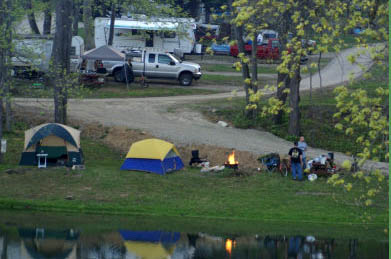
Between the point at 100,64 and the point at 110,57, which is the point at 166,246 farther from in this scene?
the point at 100,64

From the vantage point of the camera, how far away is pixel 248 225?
16.5 m

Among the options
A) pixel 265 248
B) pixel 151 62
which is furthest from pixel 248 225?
pixel 151 62

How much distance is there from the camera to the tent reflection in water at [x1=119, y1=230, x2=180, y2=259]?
44.9 feet

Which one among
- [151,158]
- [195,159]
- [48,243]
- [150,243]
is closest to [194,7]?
[195,159]

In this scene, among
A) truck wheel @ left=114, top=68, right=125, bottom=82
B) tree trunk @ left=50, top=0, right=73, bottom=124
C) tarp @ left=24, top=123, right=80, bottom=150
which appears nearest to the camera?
tarp @ left=24, top=123, right=80, bottom=150

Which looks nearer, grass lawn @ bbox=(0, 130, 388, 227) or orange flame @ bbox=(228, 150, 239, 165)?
grass lawn @ bbox=(0, 130, 388, 227)

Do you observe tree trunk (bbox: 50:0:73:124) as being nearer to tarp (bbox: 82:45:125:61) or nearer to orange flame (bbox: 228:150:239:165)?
orange flame (bbox: 228:150:239:165)

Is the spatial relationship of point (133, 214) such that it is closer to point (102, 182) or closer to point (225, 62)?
point (102, 182)

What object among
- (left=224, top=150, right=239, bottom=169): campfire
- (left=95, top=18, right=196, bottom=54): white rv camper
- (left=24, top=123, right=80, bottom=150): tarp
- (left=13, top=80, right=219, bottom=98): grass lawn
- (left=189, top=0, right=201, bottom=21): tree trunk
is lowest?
(left=224, top=150, right=239, bottom=169): campfire

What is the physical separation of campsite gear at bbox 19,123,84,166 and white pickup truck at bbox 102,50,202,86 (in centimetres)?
1513

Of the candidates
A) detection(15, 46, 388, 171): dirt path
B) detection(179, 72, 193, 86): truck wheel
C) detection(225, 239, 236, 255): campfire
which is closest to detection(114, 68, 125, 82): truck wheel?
detection(179, 72, 193, 86): truck wheel

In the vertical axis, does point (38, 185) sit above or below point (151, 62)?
below

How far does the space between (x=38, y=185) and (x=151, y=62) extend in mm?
17989

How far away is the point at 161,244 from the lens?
14.4 m
